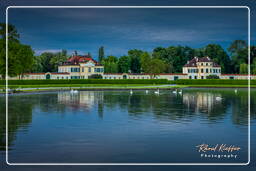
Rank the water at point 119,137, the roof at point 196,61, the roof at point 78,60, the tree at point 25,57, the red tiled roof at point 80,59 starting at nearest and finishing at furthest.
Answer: the water at point 119,137 → the tree at point 25,57 → the roof at point 78,60 → the red tiled roof at point 80,59 → the roof at point 196,61

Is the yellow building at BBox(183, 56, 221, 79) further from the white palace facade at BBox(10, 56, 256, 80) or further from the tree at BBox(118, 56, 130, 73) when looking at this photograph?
the tree at BBox(118, 56, 130, 73)

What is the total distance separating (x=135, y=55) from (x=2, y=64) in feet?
212

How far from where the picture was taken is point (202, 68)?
11650 cm

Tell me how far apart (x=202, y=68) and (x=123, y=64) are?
26.1 metres

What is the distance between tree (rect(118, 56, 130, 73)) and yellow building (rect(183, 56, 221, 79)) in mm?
19978

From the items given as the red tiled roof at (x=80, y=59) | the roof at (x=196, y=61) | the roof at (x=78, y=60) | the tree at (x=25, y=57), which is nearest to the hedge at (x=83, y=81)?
the tree at (x=25, y=57)

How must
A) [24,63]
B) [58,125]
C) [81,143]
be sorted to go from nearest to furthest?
[81,143], [58,125], [24,63]

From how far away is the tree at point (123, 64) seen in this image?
11625 centimetres

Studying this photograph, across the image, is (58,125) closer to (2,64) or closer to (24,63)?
(2,64)

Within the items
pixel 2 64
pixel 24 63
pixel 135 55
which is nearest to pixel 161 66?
pixel 135 55

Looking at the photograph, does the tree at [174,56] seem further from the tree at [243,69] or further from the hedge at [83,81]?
the hedge at [83,81]

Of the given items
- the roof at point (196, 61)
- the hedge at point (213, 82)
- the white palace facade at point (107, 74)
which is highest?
the roof at point (196, 61)

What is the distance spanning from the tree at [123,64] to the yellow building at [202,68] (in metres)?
20.0

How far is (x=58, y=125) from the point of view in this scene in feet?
65.0
